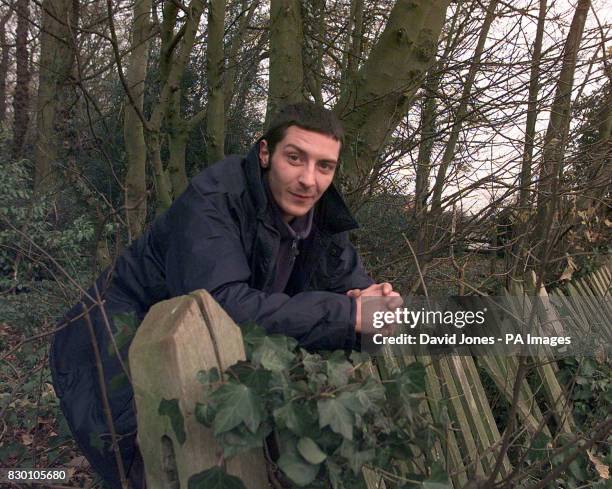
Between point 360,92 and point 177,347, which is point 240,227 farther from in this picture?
point 360,92

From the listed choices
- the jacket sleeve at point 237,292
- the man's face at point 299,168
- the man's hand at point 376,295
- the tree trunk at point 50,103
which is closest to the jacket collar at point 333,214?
the man's face at point 299,168

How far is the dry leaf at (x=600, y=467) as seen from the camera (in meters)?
2.32

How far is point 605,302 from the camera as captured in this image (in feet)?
12.3

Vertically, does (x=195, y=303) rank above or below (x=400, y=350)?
above

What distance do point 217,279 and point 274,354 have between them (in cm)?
60

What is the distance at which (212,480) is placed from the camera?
1157 mm

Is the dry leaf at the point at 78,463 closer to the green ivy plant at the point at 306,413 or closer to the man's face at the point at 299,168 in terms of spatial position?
the man's face at the point at 299,168

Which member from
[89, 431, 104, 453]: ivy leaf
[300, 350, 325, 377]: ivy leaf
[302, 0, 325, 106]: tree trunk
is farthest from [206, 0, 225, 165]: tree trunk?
[300, 350, 325, 377]: ivy leaf

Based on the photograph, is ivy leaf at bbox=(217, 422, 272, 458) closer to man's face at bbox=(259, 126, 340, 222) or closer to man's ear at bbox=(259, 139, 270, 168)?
man's face at bbox=(259, 126, 340, 222)

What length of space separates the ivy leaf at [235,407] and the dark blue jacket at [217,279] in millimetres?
578


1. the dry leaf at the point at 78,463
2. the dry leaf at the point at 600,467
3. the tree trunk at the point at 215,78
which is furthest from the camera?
the tree trunk at the point at 215,78

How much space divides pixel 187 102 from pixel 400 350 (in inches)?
325

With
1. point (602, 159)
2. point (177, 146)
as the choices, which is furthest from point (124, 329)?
point (602, 159)

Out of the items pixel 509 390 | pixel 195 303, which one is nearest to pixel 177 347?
pixel 195 303
